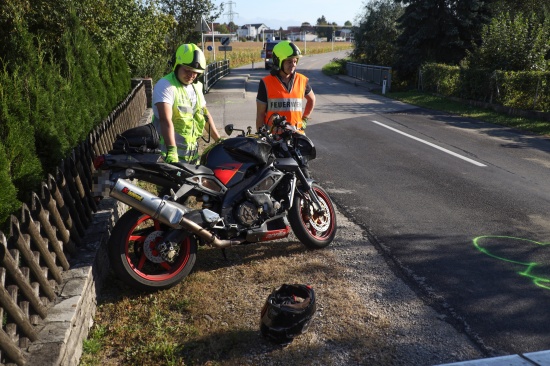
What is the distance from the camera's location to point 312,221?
217 inches

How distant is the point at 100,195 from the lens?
13.5ft

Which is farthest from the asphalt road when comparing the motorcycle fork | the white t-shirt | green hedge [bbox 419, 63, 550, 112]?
green hedge [bbox 419, 63, 550, 112]

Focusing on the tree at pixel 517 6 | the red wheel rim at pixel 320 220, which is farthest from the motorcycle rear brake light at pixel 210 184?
the tree at pixel 517 6

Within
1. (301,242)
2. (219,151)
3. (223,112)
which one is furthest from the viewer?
(223,112)

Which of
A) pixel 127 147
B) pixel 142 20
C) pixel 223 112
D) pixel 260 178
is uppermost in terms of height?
pixel 142 20

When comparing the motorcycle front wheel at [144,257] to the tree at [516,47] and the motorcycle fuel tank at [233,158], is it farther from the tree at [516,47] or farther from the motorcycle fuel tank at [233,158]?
the tree at [516,47]

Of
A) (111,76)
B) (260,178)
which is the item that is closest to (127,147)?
(260,178)

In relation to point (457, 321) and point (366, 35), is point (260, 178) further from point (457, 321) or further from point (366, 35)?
point (366, 35)

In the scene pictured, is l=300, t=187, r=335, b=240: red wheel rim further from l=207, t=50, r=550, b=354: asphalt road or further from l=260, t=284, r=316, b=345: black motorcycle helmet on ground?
l=260, t=284, r=316, b=345: black motorcycle helmet on ground

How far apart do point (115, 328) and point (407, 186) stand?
222 inches

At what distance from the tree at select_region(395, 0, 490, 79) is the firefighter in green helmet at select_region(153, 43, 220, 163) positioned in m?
24.7

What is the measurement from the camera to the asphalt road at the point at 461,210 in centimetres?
436

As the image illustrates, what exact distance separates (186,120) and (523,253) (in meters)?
3.88

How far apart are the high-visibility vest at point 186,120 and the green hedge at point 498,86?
13.9m
